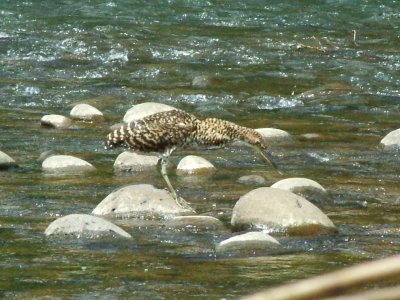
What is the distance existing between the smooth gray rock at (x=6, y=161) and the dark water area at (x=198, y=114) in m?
0.18

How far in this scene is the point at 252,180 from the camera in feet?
25.2

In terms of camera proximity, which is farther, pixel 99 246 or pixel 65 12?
pixel 65 12

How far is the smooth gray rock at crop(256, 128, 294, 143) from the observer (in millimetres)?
9531

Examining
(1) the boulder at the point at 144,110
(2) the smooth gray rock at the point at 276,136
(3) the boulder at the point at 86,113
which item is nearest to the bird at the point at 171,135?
(2) the smooth gray rock at the point at 276,136

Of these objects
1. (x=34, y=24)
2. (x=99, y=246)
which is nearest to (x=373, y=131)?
(x=99, y=246)

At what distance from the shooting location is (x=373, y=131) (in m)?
10.1

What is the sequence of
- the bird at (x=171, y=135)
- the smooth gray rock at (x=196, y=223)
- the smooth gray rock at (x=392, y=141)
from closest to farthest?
the smooth gray rock at (x=196, y=223) < the bird at (x=171, y=135) < the smooth gray rock at (x=392, y=141)

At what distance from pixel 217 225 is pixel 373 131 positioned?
4548mm

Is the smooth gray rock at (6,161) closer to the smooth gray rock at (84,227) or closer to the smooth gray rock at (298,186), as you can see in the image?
the smooth gray rock at (298,186)

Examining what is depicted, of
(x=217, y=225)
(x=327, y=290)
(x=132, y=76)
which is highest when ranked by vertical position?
(x=327, y=290)

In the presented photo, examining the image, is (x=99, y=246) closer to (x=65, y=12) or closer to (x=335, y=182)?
(x=335, y=182)

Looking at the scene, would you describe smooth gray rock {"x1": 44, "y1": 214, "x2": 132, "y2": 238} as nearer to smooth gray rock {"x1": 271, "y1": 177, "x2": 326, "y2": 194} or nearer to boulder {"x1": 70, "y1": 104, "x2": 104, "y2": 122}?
smooth gray rock {"x1": 271, "y1": 177, "x2": 326, "y2": 194}

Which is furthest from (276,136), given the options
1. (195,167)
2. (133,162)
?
(133,162)

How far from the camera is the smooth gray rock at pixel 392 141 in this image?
906cm
